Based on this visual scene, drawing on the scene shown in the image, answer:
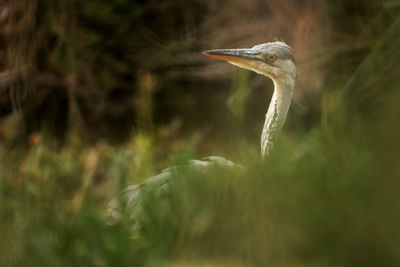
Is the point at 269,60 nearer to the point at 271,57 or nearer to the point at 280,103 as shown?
the point at 271,57

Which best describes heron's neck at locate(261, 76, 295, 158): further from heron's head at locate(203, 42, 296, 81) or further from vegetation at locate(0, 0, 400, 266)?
vegetation at locate(0, 0, 400, 266)

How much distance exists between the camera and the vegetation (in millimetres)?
848

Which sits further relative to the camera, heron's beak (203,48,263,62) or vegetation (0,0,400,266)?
heron's beak (203,48,263,62)

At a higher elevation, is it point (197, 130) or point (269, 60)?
point (269, 60)

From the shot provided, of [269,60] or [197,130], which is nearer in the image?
[269,60]

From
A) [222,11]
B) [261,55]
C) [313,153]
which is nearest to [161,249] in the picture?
[313,153]

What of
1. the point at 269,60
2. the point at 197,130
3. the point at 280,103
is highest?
the point at 269,60

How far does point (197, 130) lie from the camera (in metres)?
6.15

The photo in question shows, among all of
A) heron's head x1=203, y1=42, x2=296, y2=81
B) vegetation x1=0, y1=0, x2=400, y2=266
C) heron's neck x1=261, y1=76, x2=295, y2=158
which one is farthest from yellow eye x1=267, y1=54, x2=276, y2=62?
vegetation x1=0, y1=0, x2=400, y2=266

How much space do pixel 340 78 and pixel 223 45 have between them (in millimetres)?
1692

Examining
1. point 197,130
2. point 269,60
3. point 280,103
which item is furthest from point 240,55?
point 197,130

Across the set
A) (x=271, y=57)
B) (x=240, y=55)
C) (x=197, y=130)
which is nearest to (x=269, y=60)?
(x=271, y=57)

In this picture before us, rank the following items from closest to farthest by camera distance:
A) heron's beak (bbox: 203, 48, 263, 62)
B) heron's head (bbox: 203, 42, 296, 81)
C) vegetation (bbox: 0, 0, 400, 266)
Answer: vegetation (bbox: 0, 0, 400, 266) < heron's beak (bbox: 203, 48, 263, 62) < heron's head (bbox: 203, 42, 296, 81)

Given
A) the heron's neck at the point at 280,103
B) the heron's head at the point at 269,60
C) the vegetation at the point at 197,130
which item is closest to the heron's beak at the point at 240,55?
the heron's head at the point at 269,60
